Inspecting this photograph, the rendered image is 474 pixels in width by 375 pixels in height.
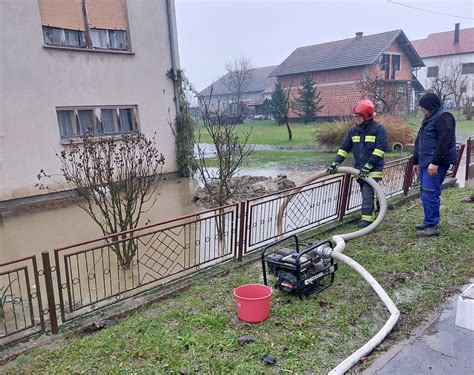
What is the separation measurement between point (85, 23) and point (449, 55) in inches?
1560

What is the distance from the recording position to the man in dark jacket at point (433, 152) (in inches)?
160

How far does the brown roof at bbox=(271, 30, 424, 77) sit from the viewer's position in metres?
27.4

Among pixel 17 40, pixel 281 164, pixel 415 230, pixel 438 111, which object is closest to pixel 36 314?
pixel 415 230

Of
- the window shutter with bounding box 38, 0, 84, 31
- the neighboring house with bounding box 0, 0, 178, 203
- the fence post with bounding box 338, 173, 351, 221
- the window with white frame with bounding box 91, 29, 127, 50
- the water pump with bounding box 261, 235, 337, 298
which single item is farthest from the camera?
the window with white frame with bounding box 91, 29, 127, 50

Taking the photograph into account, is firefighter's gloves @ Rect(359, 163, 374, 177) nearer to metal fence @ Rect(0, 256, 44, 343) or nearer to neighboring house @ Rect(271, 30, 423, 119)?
metal fence @ Rect(0, 256, 44, 343)

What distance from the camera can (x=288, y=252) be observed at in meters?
3.23

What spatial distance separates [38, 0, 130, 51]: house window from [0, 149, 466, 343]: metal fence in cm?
556

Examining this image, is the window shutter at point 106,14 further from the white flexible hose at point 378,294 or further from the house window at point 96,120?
the white flexible hose at point 378,294

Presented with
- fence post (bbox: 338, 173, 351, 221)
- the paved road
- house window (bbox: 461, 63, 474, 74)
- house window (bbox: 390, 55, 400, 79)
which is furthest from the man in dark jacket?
house window (bbox: 461, 63, 474, 74)

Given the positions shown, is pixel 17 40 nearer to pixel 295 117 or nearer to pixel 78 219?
pixel 78 219

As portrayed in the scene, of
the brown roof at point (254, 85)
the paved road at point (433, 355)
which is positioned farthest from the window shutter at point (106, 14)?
the brown roof at point (254, 85)

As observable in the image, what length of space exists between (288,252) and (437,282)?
1439 millimetres

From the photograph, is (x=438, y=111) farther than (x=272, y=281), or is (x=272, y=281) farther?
(x=438, y=111)

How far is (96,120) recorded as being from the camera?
9000 mm
